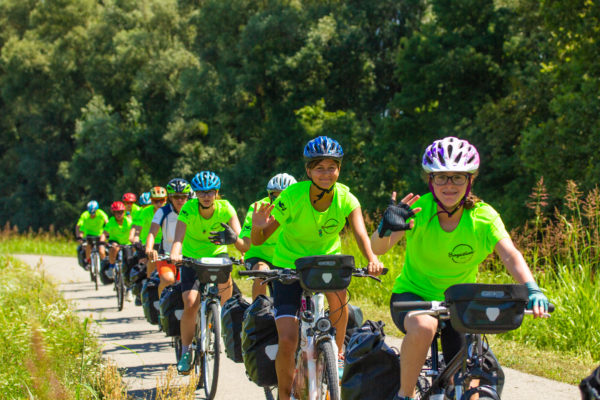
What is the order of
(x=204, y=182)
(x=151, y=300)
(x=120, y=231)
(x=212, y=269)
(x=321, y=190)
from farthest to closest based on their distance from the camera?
(x=120, y=231), (x=151, y=300), (x=204, y=182), (x=212, y=269), (x=321, y=190)

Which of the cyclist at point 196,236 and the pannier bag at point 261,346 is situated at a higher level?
the cyclist at point 196,236

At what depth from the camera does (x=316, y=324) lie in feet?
15.9

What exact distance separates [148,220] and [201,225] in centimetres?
503

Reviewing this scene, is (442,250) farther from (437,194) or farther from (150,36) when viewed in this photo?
(150,36)

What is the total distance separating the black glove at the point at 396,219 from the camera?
3.95 meters

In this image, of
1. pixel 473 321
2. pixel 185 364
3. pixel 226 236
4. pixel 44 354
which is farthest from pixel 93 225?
pixel 44 354

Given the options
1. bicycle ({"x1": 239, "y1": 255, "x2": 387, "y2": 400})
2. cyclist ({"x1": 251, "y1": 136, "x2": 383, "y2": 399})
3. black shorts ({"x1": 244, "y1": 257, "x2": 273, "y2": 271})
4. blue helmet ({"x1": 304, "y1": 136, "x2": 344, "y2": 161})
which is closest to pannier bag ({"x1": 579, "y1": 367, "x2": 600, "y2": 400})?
bicycle ({"x1": 239, "y1": 255, "x2": 387, "y2": 400})

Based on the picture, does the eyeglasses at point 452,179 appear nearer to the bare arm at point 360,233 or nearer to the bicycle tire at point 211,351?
the bare arm at point 360,233

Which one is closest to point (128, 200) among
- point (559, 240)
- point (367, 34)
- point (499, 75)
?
point (559, 240)

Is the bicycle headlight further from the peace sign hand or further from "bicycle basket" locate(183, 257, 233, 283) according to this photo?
"bicycle basket" locate(183, 257, 233, 283)

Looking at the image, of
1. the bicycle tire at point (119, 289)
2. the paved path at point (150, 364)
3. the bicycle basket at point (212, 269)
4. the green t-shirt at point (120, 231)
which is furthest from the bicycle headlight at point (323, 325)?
the green t-shirt at point (120, 231)

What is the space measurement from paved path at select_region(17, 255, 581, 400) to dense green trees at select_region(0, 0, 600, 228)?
1157cm

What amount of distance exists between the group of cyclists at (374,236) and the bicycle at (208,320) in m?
0.11

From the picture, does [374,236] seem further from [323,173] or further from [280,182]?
[280,182]
